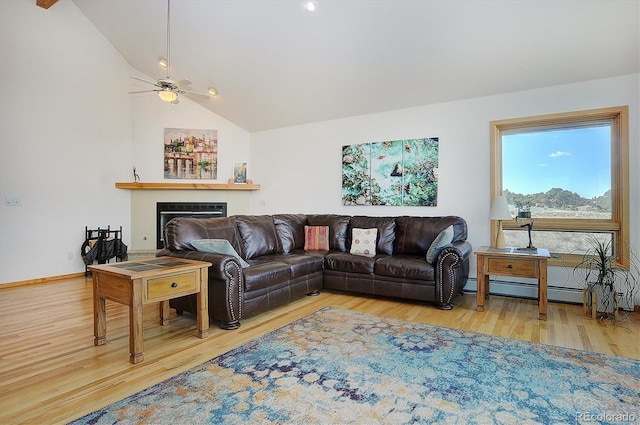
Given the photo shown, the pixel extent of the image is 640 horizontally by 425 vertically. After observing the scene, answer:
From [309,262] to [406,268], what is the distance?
3.82ft

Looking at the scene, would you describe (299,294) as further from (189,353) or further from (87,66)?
(87,66)

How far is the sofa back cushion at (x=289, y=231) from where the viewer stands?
495cm

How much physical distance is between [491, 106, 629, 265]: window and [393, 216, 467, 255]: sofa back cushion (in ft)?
1.60

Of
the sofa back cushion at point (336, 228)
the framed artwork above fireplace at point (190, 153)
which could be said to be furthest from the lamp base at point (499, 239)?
the framed artwork above fireplace at point (190, 153)

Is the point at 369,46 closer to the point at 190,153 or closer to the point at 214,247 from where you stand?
the point at 214,247

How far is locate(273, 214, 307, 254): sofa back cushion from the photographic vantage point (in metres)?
4.95

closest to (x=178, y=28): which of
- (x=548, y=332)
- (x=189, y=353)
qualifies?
(x=189, y=353)

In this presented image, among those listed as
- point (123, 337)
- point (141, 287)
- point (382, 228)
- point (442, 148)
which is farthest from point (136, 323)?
point (442, 148)

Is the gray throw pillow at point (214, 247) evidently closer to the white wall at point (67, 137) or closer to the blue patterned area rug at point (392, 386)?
the blue patterned area rug at point (392, 386)

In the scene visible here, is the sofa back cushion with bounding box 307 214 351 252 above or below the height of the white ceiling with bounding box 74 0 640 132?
below

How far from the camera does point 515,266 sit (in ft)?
12.1

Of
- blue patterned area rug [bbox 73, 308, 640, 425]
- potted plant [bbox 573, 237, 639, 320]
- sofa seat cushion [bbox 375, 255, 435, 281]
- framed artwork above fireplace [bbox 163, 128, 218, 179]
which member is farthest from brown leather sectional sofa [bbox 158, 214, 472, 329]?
framed artwork above fireplace [bbox 163, 128, 218, 179]

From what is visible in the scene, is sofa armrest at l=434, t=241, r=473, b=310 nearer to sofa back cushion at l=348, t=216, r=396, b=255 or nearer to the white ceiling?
sofa back cushion at l=348, t=216, r=396, b=255

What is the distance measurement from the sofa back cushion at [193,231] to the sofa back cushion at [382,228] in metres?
1.74
